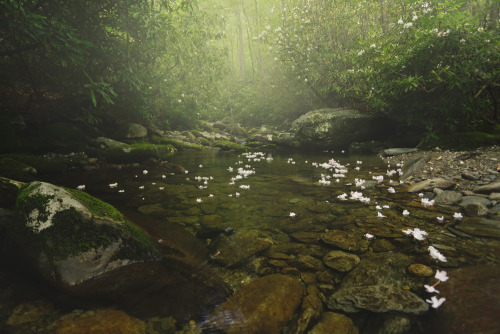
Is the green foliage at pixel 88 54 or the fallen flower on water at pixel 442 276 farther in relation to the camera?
the green foliage at pixel 88 54

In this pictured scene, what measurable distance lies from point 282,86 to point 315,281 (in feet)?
75.7

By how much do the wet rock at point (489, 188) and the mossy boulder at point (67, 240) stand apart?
678cm

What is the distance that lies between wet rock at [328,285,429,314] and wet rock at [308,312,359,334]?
0.13 meters

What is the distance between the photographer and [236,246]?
4.11 metres

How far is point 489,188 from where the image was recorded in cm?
527

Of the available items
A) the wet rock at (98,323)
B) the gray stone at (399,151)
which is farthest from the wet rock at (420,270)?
the gray stone at (399,151)

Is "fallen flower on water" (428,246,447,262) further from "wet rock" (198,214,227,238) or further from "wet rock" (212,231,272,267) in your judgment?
"wet rock" (198,214,227,238)

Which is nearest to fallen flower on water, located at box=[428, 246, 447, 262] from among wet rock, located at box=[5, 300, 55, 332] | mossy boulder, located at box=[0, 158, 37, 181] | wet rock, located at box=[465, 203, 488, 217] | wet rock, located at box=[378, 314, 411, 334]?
wet rock, located at box=[378, 314, 411, 334]

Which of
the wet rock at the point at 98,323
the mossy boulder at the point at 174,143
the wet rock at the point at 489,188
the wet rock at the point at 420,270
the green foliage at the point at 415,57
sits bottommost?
the wet rock at the point at 420,270

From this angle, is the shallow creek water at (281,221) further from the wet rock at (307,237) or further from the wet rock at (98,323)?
the wet rock at (98,323)

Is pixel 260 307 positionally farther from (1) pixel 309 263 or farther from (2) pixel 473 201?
(2) pixel 473 201

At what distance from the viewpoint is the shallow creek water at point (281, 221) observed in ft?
10.1

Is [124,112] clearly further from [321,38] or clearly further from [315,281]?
[315,281]

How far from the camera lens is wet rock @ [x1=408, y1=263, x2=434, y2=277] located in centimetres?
314
